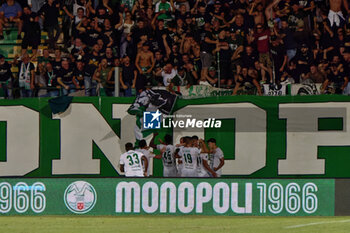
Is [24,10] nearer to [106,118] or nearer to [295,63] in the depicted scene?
[106,118]

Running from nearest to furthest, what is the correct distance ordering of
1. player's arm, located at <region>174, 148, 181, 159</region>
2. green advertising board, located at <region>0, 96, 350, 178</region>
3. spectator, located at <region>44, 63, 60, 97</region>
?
player's arm, located at <region>174, 148, 181, 159</region>
green advertising board, located at <region>0, 96, 350, 178</region>
spectator, located at <region>44, 63, 60, 97</region>

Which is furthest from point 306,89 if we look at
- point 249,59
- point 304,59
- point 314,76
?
point 249,59

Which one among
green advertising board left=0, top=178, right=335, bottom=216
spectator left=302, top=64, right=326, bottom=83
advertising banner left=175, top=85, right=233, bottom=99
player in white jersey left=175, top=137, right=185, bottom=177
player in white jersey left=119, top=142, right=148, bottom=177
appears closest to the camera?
green advertising board left=0, top=178, right=335, bottom=216

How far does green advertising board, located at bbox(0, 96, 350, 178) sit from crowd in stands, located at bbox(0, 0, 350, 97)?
574mm

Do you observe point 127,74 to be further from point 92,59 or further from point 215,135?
point 215,135

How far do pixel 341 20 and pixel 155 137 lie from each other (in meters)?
6.53

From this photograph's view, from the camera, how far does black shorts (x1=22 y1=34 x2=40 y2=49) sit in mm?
20188

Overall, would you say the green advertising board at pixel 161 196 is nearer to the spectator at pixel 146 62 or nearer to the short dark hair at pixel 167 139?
the short dark hair at pixel 167 139

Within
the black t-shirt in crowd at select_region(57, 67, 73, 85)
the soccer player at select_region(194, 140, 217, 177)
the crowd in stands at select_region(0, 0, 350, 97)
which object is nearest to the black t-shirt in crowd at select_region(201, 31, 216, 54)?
the crowd in stands at select_region(0, 0, 350, 97)

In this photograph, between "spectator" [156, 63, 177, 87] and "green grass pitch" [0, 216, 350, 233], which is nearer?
"green grass pitch" [0, 216, 350, 233]

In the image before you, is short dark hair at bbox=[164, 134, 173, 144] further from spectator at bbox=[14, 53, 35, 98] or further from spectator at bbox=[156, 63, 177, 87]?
spectator at bbox=[14, 53, 35, 98]

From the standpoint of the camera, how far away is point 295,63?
18.7m

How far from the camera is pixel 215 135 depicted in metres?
18.0

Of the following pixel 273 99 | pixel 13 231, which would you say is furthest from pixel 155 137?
pixel 13 231
